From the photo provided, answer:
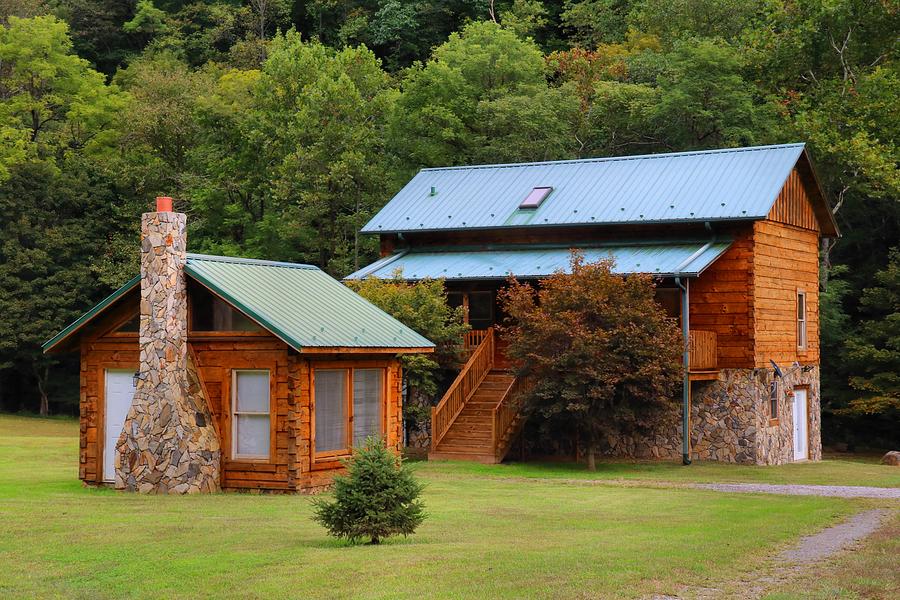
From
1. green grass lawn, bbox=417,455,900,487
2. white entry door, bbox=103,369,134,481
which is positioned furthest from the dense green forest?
white entry door, bbox=103,369,134,481

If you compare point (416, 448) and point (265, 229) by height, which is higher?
point (265, 229)

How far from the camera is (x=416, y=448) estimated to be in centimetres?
3538

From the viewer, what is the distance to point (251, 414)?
2172 centimetres

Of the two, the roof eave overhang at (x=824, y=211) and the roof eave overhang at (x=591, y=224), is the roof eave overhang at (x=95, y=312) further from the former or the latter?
the roof eave overhang at (x=824, y=211)

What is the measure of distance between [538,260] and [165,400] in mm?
16120

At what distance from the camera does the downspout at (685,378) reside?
3097 centimetres

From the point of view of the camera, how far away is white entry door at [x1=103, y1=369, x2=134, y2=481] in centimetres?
2247

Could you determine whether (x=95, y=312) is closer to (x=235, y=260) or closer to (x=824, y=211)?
(x=235, y=260)

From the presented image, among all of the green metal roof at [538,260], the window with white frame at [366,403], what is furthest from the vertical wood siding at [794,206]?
the window with white frame at [366,403]

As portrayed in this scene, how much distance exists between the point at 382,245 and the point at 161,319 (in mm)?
18392

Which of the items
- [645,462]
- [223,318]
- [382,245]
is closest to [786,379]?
[645,462]

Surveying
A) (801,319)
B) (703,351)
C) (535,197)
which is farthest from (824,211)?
(535,197)

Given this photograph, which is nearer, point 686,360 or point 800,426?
point 686,360

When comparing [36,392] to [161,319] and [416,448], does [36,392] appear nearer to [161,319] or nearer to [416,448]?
[416,448]
